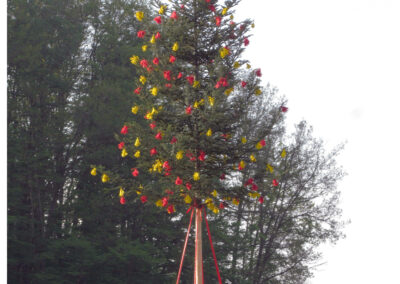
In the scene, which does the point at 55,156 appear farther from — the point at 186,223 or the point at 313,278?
the point at 313,278

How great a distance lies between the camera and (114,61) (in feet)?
53.6

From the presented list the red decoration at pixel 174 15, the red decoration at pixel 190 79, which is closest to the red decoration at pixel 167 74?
the red decoration at pixel 190 79

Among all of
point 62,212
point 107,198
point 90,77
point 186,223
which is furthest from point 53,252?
point 90,77

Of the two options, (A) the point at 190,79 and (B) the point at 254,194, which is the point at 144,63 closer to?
(A) the point at 190,79

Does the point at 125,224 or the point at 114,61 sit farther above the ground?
the point at 114,61

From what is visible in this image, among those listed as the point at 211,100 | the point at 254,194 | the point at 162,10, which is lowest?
the point at 254,194

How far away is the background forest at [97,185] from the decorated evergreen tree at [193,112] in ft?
20.0

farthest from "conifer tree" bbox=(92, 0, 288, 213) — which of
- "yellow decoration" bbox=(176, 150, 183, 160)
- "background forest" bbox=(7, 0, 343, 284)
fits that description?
"background forest" bbox=(7, 0, 343, 284)

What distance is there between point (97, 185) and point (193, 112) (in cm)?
951

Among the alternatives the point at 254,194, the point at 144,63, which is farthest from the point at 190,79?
the point at 254,194

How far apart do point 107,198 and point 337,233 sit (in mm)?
7440

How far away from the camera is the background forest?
13.4 m

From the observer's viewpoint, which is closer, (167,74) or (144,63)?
(167,74)

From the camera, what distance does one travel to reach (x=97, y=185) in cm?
1488
